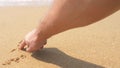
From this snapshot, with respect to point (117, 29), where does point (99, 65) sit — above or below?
below

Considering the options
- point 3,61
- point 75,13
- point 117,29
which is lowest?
point 3,61

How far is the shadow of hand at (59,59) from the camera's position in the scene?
6.64 ft

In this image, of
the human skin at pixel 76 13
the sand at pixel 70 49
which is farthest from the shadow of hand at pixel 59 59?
the human skin at pixel 76 13

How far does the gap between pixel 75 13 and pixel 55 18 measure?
0.15 meters

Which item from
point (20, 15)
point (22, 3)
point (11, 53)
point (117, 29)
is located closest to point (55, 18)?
point (11, 53)

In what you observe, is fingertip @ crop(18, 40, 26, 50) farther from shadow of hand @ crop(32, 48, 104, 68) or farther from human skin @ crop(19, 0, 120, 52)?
human skin @ crop(19, 0, 120, 52)

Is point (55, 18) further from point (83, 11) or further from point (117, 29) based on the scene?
point (117, 29)

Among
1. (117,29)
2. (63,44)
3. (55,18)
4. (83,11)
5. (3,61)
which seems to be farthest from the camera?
(117,29)

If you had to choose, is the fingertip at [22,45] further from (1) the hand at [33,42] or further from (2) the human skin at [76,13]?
(2) the human skin at [76,13]

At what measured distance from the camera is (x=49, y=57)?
2189 millimetres

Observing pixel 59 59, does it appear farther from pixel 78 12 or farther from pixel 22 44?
pixel 78 12

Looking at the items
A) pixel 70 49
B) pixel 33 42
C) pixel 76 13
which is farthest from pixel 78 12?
pixel 70 49

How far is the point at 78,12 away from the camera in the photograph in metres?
1.63

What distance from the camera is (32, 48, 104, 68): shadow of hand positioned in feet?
6.64
